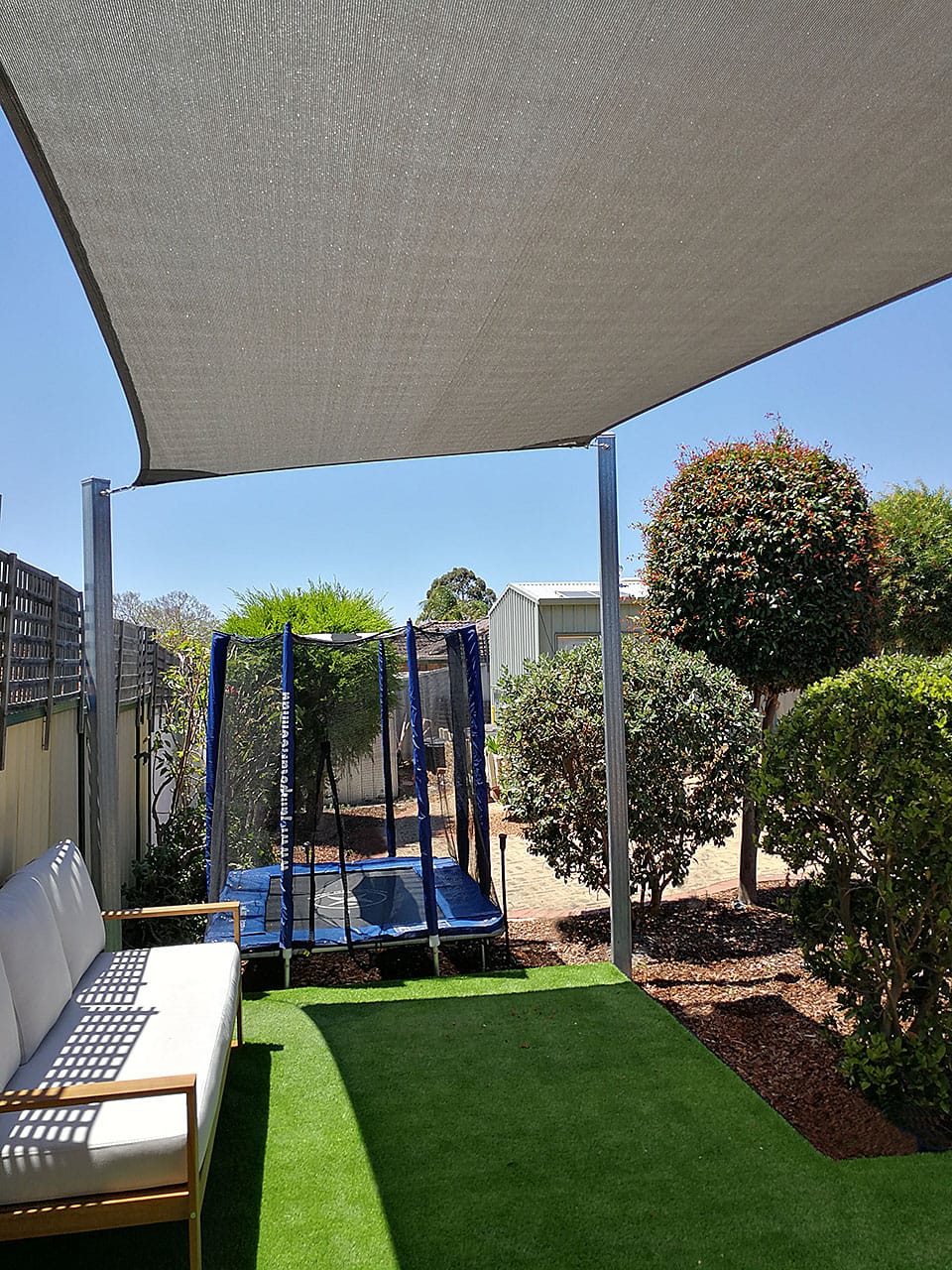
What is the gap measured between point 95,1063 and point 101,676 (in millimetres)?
2144

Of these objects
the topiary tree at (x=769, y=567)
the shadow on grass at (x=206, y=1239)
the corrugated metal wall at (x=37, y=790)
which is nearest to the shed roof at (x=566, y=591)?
the topiary tree at (x=769, y=567)

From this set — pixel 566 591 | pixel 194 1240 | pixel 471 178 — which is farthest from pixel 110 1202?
pixel 566 591

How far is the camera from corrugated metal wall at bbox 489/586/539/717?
40.2ft

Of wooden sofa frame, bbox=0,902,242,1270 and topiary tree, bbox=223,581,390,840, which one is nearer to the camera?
wooden sofa frame, bbox=0,902,242,1270

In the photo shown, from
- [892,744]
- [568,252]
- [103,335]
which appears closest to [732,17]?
[568,252]

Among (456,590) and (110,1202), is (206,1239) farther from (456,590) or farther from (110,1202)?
(456,590)

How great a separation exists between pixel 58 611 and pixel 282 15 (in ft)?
10.1

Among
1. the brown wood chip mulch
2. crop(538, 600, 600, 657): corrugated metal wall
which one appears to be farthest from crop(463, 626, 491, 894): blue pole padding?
crop(538, 600, 600, 657): corrugated metal wall

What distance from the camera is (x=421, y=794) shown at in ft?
16.8

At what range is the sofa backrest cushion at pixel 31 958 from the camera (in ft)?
8.55

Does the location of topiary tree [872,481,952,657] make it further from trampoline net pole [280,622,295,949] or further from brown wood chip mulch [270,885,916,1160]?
trampoline net pole [280,622,295,949]

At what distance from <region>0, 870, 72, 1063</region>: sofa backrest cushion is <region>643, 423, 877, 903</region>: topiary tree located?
409cm

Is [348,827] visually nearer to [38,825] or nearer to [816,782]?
[38,825]

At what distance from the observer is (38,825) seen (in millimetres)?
3674
